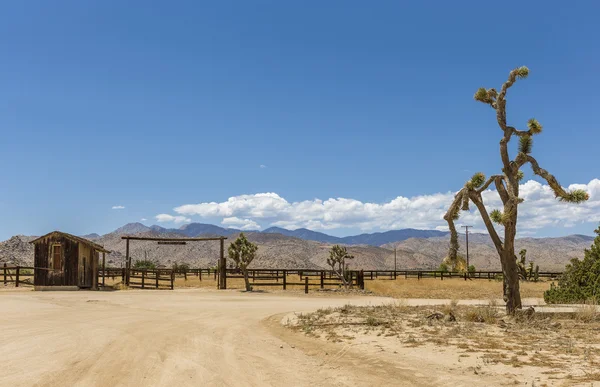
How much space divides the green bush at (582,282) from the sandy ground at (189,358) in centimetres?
1372

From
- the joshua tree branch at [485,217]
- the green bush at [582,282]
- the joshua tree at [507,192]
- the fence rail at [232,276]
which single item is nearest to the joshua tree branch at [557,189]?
the joshua tree at [507,192]

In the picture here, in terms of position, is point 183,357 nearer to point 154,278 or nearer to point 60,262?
point 60,262

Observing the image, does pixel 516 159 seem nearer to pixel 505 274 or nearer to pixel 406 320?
pixel 505 274

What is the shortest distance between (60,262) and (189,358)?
28.1m

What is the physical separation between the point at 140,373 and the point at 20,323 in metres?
8.98

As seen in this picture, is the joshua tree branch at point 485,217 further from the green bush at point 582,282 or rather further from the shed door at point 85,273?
the shed door at point 85,273

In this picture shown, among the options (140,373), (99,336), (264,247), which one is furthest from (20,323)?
(264,247)

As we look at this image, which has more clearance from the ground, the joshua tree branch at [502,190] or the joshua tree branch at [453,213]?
the joshua tree branch at [502,190]

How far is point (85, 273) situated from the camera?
118 ft

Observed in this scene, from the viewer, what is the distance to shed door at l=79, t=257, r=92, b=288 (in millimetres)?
35500

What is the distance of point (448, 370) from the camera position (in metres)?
9.41

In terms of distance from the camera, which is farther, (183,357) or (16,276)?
(16,276)

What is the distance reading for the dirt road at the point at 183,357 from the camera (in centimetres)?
902

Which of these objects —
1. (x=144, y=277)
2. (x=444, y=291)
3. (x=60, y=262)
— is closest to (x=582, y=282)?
(x=444, y=291)
